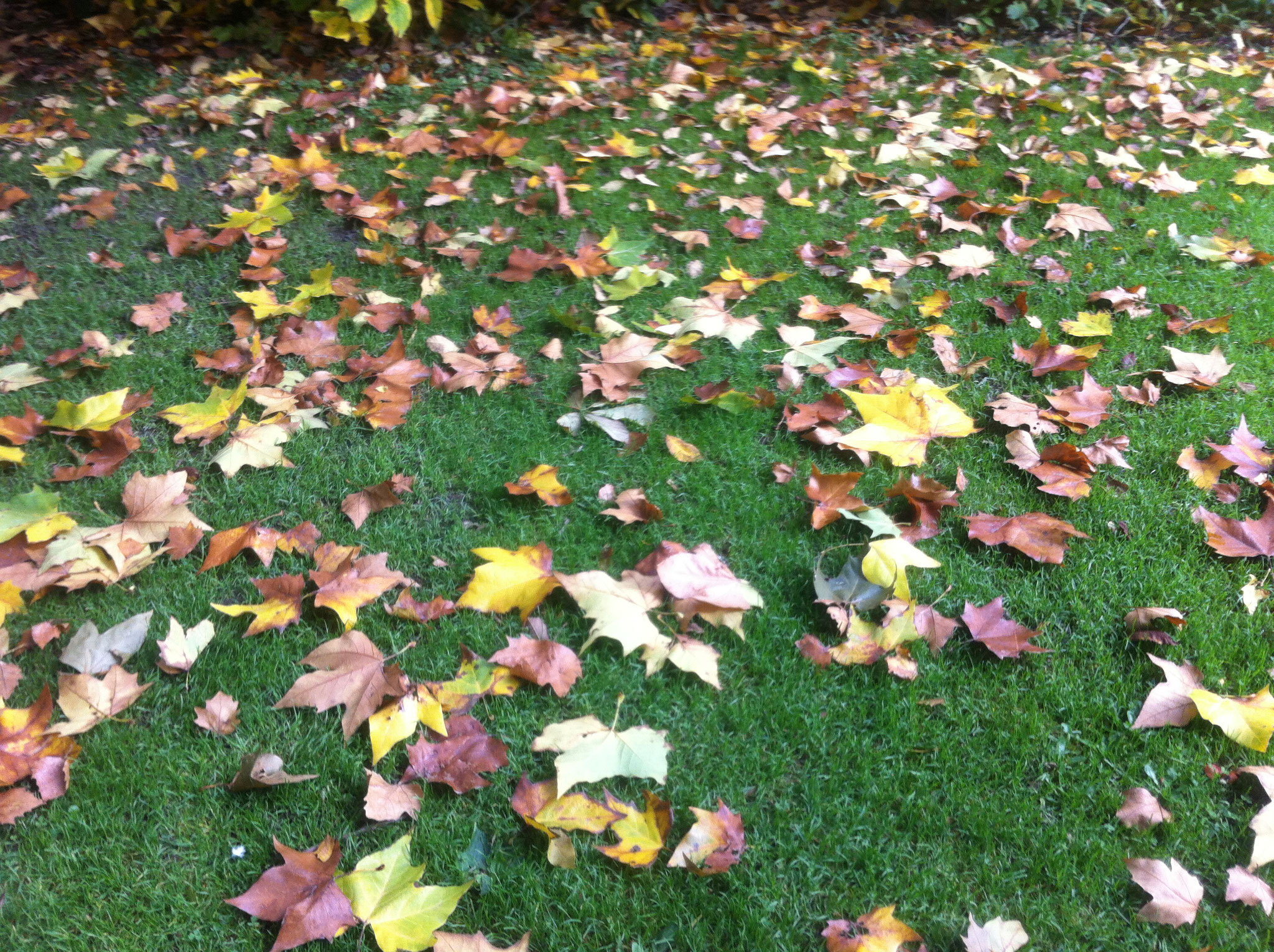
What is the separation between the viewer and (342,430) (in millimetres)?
2504

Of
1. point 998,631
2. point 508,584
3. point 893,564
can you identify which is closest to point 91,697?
point 508,584

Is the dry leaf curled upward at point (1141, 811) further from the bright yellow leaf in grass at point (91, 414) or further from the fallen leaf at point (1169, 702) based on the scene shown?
the bright yellow leaf in grass at point (91, 414)

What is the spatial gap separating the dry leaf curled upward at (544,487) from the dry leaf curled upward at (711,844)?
0.91 metres

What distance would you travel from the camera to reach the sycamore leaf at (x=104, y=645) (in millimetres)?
1846

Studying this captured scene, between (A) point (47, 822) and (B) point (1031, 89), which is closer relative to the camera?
(A) point (47, 822)

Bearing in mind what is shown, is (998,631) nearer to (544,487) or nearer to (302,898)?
(544,487)

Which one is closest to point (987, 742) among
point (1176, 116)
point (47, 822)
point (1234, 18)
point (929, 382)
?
point (929, 382)

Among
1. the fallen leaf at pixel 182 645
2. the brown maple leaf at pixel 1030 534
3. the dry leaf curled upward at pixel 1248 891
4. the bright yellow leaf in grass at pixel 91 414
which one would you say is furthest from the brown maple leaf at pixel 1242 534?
the bright yellow leaf in grass at pixel 91 414

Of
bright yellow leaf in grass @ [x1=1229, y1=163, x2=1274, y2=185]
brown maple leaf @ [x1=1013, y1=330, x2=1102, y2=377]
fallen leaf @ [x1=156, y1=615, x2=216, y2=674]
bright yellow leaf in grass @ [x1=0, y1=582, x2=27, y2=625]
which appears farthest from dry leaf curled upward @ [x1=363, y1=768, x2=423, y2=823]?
bright yellow leaf in grass @ [x1=1229, y1=163, x2=1274, y2=185]

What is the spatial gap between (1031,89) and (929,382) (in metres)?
3.12

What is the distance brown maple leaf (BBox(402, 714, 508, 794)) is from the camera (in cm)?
163

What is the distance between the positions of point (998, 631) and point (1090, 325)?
1399 millimetres

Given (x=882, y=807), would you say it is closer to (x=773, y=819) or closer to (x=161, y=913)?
(x=773, y=819)

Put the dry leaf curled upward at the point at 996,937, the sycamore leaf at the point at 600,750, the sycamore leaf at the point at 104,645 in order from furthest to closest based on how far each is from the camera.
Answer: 1. the sycamore leaf at the point at 104,645
2. the sycamore leaf at the point at 600,750
3. the dry leaf curled upward at the point at 996,937
